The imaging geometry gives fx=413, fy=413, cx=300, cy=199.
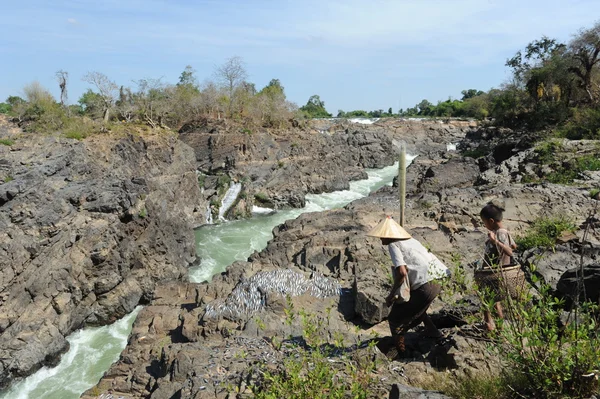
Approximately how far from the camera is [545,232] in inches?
312

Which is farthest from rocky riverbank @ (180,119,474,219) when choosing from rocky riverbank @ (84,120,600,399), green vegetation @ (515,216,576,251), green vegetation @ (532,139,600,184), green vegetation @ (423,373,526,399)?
green vegetation @ (423,373,526,399)

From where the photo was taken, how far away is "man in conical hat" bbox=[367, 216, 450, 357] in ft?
13.7

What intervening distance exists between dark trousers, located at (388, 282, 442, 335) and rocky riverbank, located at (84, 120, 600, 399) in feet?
0.76

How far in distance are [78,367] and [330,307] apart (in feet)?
24.0

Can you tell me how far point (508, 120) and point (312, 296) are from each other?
2915cm

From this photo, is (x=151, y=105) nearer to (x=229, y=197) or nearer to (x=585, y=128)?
(x=229, y=197)

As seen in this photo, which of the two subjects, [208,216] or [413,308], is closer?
[413,308]

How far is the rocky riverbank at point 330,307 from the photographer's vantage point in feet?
13.5

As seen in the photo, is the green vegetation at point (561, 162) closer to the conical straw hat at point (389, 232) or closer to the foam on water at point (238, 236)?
the conical straw hat at point (389, 232)

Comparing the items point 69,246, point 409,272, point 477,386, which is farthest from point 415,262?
point 69,246

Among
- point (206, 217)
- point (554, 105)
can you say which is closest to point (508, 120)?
point (554, 105)

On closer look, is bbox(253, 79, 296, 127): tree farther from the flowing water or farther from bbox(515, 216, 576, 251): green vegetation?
bbox(515, 216, 576, 251): green vegetation

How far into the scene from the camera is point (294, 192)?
22.2 m

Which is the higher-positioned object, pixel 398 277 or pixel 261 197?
pixel 398 277
